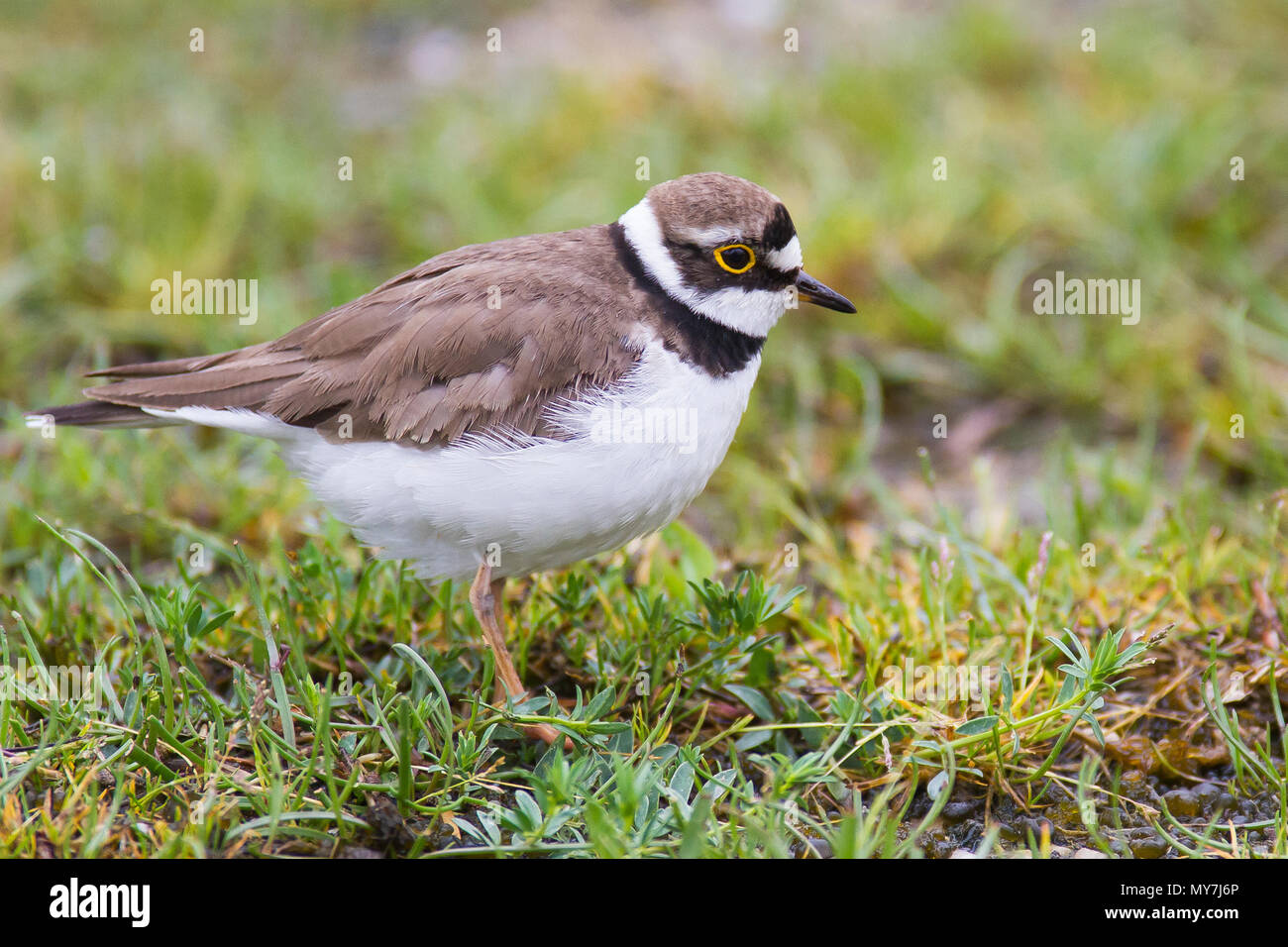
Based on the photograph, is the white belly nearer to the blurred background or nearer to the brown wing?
the brown wing

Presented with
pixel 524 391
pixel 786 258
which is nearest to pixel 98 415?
pixel 524 391

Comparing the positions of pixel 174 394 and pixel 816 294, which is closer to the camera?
pixel 174 394

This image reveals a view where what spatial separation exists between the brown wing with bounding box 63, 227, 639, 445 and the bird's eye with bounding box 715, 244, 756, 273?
1.11 feet

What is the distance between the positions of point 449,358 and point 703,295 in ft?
2.73

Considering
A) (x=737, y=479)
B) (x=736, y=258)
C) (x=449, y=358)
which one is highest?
(x=736, y=258)

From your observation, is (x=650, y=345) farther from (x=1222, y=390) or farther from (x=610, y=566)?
(x=1222, y=390)

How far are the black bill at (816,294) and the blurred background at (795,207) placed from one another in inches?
28.4

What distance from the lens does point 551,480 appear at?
383 centimetres

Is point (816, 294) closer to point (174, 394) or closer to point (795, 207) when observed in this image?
point (174, 394)

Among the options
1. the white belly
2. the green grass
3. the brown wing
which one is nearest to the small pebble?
the green grass

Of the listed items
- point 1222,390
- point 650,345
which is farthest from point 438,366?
point 1222,390

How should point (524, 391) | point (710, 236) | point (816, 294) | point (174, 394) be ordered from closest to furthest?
point (524, 391)
point (710, 236)
point (174, 394)
point (816, 294)

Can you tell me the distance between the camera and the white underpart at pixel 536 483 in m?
3.82
